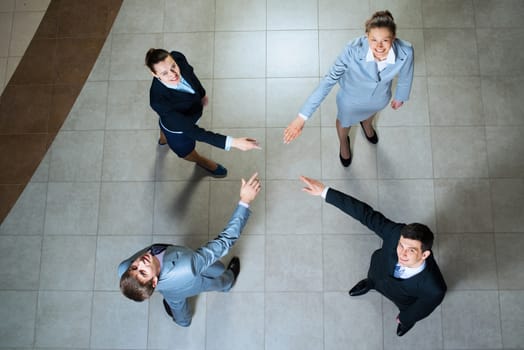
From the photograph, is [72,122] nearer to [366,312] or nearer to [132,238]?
[132,238]

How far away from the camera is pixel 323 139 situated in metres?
3.62

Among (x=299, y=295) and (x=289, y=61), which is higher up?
(x=289, y=61)

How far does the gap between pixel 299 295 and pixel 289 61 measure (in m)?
2.18

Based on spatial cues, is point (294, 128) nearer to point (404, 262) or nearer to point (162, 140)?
point (404, 262)

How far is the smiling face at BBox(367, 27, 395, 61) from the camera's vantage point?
2.17m

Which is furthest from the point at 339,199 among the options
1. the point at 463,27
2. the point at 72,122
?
the point at 72,122

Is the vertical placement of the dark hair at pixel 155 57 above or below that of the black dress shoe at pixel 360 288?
above

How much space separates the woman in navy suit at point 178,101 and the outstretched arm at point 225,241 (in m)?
0.35

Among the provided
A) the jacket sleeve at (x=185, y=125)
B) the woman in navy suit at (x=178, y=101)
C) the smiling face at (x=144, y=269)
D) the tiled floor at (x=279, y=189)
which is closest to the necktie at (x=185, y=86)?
the woman in navy suit at (x=178, y=101)

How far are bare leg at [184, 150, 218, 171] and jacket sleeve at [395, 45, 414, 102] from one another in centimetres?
162

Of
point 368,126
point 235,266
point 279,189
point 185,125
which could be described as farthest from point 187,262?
point 368,126

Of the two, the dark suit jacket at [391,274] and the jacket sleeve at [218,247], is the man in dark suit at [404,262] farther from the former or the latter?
the jacket sleeve at [218,247]

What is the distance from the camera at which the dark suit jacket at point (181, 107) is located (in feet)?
8.44

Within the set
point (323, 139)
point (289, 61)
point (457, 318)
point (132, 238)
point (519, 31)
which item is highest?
point (519, 31)
